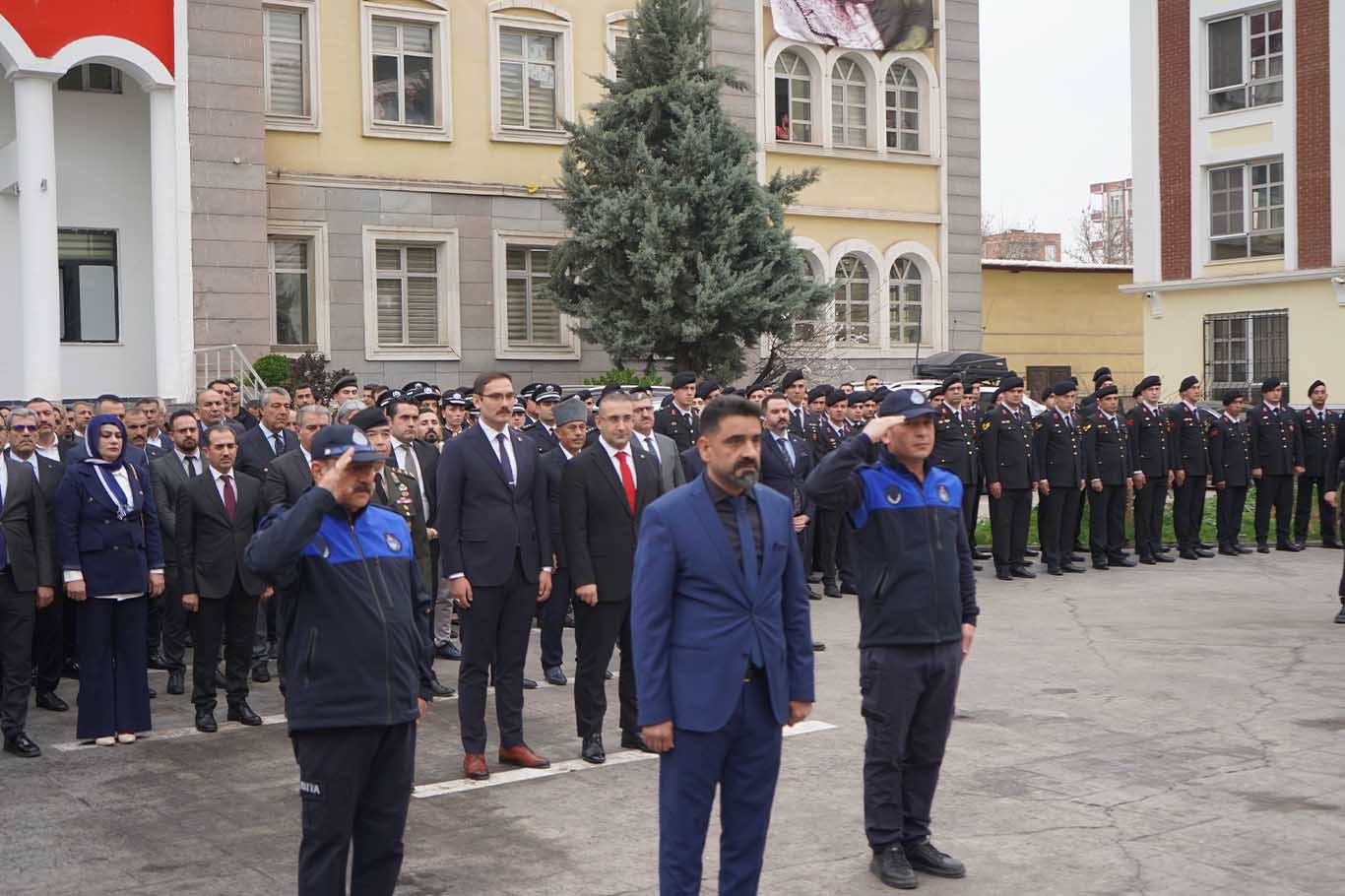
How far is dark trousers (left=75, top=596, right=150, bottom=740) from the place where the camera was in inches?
384

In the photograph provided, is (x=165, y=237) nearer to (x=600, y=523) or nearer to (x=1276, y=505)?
(x=1276, y=505)

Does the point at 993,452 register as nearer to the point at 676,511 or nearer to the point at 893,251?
the point at 676,511

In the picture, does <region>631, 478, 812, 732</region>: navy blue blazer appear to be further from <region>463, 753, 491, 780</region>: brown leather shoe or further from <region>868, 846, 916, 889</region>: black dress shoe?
<region>463, 753, 491, 780</region>: brown leather shoe

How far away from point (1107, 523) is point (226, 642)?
11.5 m

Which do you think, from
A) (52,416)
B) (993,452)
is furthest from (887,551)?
(993,452)

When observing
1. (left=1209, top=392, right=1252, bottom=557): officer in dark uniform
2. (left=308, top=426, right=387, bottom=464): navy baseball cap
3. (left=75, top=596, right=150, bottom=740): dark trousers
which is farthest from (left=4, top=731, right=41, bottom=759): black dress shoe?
(left=1209, top=392, right=1252, bottom=557): officer in dark uniform

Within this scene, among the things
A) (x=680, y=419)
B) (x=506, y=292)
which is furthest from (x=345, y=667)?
(x=506, y=292)

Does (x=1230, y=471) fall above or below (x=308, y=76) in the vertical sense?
below

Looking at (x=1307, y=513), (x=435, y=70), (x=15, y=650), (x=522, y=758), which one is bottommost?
(x=522, y=758)

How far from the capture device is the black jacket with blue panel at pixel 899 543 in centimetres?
691

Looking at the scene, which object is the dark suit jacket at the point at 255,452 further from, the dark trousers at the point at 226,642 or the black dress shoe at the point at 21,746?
the black dress shoe at the point at 21,746

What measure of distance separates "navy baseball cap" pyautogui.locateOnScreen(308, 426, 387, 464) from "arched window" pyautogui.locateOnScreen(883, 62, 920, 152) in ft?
98.4

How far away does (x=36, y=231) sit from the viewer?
77.5 ft

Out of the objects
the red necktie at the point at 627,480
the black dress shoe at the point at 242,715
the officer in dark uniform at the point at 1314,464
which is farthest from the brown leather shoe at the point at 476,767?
the officer in dark uniform at the point at 1314,464
